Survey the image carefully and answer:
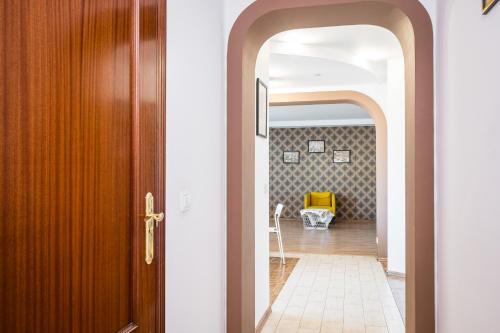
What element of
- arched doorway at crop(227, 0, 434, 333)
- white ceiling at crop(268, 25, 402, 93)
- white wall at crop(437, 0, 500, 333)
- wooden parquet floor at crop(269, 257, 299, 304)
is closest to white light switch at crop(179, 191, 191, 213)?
arched doorway at crop(227, 0, 434, 333)

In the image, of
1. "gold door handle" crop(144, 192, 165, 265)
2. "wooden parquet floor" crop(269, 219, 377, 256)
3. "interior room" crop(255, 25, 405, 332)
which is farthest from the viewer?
"wooden parquet floor" crop(269, 219, 377, 256)

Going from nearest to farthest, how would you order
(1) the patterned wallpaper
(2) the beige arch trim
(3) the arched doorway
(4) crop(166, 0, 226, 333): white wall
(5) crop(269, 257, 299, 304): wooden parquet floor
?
(4) crop(166, 0, 226, 333): white wall → (3) the arched doorway → (5) crop(269, 257, 299, 304): wooden parquet floor → (2) the beige arch trim → (1) the patterned wallpaper

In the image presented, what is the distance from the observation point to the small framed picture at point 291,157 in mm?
11656

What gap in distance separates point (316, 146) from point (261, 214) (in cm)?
850

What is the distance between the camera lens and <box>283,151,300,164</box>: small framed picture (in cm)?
1166

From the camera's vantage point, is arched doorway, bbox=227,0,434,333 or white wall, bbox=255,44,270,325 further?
white wall, bbox=255,44,270,325

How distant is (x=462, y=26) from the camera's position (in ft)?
5.27

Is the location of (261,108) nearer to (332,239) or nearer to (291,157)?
(332,239)

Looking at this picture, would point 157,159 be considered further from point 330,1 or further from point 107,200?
point 330,1

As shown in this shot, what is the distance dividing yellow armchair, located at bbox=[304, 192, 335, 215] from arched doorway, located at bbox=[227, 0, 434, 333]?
8473 mm

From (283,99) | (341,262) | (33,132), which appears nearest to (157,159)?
(33,132)

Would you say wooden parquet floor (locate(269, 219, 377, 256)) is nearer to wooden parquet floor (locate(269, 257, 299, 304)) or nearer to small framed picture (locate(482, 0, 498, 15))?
wooden parquet floor (locate(269, 257, 299, 304))

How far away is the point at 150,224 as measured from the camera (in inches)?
56.3

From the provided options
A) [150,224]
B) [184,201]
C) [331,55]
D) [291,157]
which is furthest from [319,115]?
[150,224]
